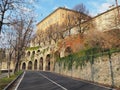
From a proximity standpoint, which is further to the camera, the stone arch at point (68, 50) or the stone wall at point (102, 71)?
the stone arch at point (68, 50)

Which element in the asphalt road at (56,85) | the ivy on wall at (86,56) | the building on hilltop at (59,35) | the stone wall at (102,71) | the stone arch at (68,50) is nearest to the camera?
the asphalt road at (56,85)

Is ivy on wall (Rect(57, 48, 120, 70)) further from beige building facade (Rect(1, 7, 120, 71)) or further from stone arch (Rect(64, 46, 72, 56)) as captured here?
stone arch (Rect(64, 46, 72, 56))

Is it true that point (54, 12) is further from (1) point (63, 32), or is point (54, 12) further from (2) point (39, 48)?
(1) point (63, 32)

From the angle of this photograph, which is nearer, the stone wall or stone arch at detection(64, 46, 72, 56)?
the stone wall

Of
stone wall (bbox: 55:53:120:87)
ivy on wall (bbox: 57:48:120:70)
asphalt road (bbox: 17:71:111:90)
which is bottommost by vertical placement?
asphalt road (bbox: 17:71:111:90)

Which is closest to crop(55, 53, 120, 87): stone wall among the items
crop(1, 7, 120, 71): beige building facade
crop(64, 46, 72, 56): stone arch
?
crop(1, 7, 120, 71): beige building facade

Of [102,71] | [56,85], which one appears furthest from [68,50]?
[56,85]

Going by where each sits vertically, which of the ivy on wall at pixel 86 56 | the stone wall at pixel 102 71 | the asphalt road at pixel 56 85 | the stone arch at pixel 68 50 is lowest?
the asphalt road at pixel 56 85

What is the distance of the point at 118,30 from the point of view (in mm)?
28953

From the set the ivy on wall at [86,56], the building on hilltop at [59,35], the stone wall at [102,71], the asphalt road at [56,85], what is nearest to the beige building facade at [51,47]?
the building on hilltop at [59,35]

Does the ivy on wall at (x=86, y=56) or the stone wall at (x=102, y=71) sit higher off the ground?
the ivy on wall at (x=86, y=56)

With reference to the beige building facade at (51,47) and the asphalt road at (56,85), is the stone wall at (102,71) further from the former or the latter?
the beige building facade at (51,47)

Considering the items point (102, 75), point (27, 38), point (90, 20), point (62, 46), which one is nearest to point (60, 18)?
point (62, 46)

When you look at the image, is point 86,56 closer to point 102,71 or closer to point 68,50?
point 102,71
